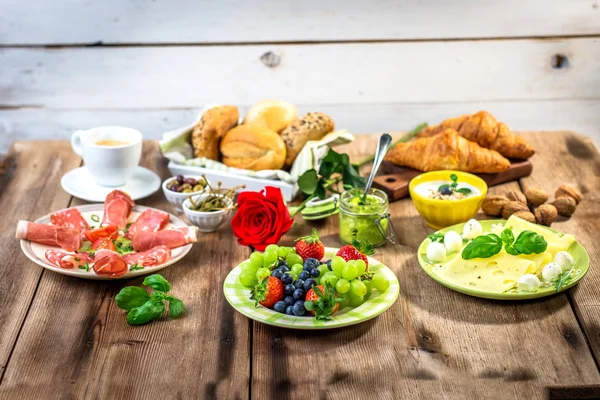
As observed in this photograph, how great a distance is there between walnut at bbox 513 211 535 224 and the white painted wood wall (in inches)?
64.1

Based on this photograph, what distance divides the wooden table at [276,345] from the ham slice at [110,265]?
44mm

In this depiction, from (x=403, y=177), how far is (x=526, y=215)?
39 cm

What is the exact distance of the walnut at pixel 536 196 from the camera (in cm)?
199

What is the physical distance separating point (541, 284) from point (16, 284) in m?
1.09

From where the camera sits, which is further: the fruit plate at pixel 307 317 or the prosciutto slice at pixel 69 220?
the prosciutto slice at pixel 69 220

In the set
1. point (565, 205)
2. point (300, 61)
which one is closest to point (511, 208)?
point (565, 205)

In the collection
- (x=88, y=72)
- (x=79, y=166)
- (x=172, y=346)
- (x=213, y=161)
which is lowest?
(x=88, y=72)

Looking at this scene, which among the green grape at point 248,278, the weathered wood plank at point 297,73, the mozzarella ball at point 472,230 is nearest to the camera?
the green grape at point 248,278

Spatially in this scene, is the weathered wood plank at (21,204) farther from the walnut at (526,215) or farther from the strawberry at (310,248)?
the walnut at (526,215)

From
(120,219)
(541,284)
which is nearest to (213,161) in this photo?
(120,219)

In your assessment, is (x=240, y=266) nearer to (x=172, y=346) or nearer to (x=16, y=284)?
(x=172, y=346)

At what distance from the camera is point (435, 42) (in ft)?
11.1

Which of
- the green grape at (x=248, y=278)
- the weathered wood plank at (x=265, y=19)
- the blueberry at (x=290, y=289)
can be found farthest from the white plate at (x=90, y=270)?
the weathered wood plank at (x=265, y=19)

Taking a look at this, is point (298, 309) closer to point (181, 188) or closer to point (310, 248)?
point (310, 248)
